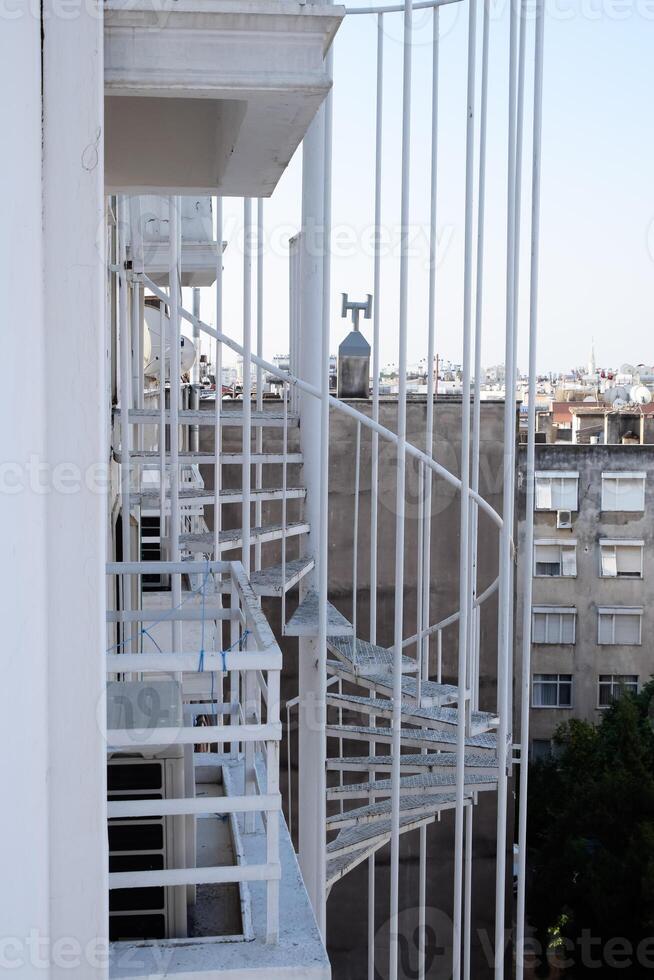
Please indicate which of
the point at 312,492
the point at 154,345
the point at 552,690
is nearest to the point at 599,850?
the point at 552,690

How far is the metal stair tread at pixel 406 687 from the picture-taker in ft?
13.7

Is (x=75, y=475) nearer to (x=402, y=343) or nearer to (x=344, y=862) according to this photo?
(x=402, y=343)

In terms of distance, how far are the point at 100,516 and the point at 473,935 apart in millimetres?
8851

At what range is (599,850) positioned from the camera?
40.1 feet

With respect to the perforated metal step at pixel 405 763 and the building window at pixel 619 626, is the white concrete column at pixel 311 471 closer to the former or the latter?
the perforated metal step at pixel 405 763

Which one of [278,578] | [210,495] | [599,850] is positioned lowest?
[599,850]

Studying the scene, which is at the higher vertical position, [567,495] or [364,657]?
[567,495]

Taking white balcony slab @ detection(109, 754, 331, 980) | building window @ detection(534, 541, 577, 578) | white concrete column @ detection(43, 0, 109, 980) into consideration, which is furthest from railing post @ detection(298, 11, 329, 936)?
building window @ detection(534, 541, 577, 578)

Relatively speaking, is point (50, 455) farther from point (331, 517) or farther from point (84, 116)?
point (331, 517)

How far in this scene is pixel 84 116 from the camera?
1.58 m

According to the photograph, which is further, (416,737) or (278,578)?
(416,737)

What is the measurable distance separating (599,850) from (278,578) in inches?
378

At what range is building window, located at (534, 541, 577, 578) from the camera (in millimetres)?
17250

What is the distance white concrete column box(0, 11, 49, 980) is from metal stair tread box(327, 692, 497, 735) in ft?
9.07
